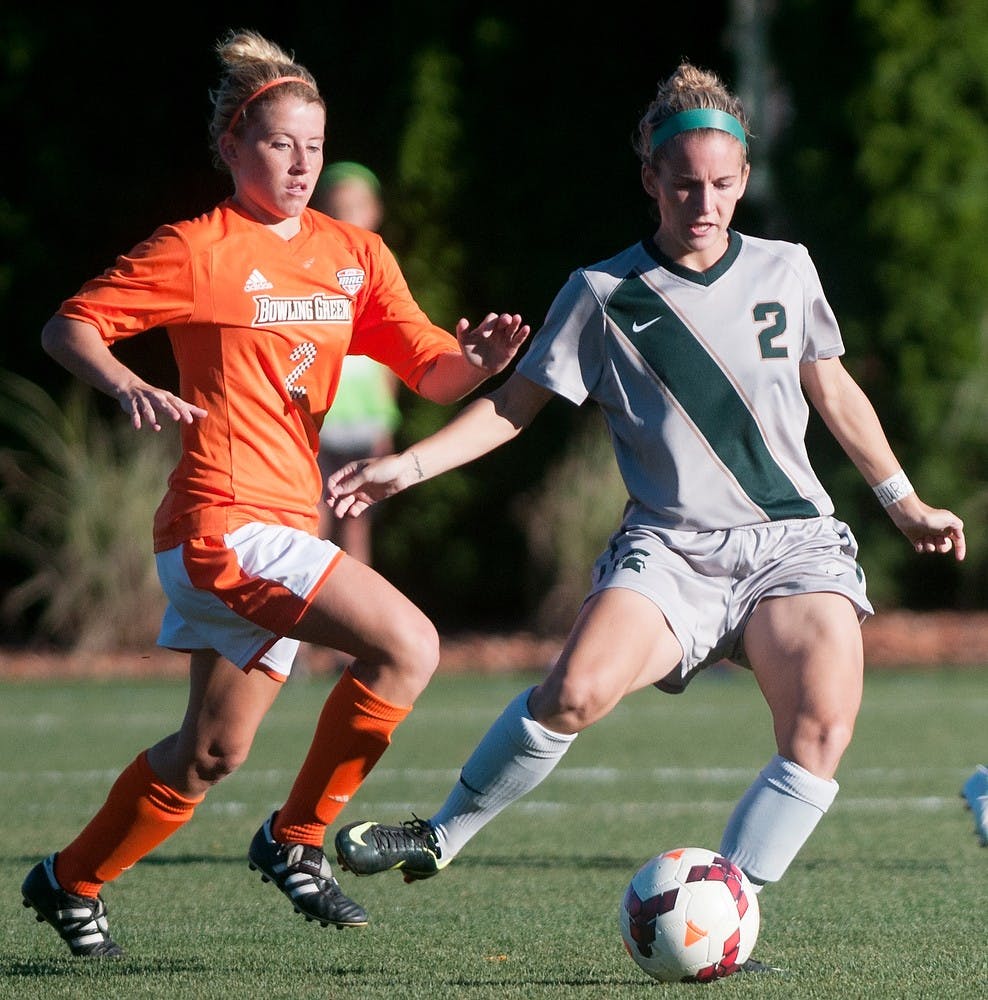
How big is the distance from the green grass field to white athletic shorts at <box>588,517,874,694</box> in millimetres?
756

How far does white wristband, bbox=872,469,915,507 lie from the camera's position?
4723mm

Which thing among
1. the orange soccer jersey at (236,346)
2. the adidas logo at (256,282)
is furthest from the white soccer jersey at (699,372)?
the adidas logo at (256,282)

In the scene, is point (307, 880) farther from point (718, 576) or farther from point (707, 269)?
point (707, 269)

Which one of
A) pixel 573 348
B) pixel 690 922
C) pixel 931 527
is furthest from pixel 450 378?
pixel 690 922

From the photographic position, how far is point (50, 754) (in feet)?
28.2

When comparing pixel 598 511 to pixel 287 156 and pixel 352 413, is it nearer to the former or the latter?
pixel 352 413

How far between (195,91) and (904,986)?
39.6 ft

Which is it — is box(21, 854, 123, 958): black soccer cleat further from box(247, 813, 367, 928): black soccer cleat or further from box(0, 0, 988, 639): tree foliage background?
box(0, 0, 988, 639): tree foliage background

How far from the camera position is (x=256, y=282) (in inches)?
181

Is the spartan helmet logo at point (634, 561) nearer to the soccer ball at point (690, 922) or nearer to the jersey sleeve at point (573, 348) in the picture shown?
the jersey sleeve at point (573, 348)

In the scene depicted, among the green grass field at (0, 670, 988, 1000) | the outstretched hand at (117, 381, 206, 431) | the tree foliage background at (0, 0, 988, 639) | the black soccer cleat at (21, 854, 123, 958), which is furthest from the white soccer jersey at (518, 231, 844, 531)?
the tree foliage background at (0, 0, 988, 639)

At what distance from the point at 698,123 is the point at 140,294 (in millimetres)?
1365

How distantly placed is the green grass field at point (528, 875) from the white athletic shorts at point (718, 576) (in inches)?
29.8

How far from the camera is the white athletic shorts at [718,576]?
4441mm
